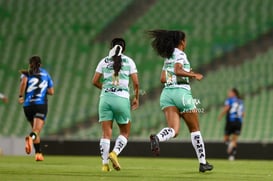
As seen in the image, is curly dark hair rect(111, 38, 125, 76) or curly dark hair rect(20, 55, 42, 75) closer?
curly dark hair rect(111, 38, 125, 76)

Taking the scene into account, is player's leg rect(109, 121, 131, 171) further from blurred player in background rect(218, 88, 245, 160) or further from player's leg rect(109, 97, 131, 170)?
blurred player in background rect(218, 88, 245, 160)

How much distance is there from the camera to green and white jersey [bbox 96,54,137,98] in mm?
12203

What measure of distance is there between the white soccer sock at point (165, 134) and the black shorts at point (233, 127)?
1141 centimetres

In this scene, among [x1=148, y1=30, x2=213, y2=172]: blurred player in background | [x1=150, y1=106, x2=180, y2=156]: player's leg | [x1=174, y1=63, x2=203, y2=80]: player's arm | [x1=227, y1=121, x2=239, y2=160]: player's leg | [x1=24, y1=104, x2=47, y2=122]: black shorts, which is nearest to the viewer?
[x1=150, y1=106, x2=180, y2=156]: player's leg

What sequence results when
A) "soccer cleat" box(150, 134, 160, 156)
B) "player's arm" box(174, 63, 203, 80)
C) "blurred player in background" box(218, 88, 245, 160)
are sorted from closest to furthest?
"soccer cleat" box(150, 134, 160, 156), "player's arm" box(174, 63, 203, 80), "blurred player in background" box(218, 88, 245, 160)

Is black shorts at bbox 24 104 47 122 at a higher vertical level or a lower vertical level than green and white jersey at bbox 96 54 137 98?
lower

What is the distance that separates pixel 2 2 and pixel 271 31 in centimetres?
1059

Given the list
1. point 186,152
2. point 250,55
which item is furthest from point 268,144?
point 250,55

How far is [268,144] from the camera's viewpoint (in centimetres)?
2175

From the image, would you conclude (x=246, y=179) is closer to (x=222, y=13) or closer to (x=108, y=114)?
(x=108, y=114)

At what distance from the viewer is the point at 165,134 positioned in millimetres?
11180

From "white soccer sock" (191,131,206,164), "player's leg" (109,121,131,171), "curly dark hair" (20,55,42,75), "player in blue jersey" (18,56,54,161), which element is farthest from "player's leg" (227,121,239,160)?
"white soccer sock" (191,131,206,164)

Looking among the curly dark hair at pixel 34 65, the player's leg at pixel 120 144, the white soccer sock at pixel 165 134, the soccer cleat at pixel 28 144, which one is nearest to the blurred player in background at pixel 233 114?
the curly dark hair at pixel 34 65

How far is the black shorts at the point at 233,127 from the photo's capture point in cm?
2255
